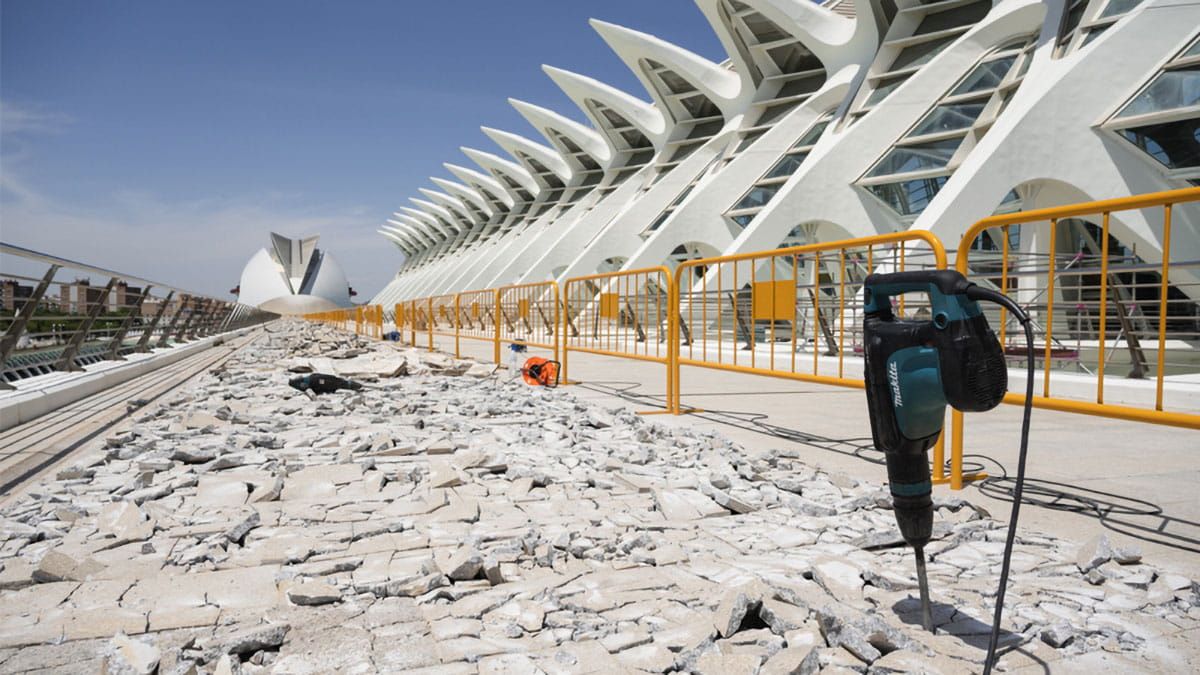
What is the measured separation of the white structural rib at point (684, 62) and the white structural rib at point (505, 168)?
20.5 metres

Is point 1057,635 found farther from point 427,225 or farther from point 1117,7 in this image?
point 427,225

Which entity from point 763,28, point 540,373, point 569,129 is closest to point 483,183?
point 569,129

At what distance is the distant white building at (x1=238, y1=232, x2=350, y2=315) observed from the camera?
93438mm

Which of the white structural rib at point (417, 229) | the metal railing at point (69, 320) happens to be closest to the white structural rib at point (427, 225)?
the white structural rib at point (417, 229)

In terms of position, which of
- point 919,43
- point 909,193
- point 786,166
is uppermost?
point 919,43

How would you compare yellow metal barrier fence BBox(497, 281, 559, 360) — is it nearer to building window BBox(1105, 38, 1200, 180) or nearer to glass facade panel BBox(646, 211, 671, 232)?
building window BBox(1105, 38, 1200, 180)

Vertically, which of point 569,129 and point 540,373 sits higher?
point 569,129

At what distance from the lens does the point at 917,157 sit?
18.5 m

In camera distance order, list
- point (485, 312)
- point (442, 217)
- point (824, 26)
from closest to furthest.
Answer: point (485, 312), point (824, 26), point (442, 217)

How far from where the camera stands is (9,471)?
13.5ft

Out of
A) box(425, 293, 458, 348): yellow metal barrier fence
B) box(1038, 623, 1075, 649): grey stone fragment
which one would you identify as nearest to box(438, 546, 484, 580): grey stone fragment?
box(1038, 623, 1075, 649): grey stone fragment

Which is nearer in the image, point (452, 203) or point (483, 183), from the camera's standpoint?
point (483, 183)

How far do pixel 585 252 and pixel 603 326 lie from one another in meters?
23.0

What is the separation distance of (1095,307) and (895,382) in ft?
23.8
